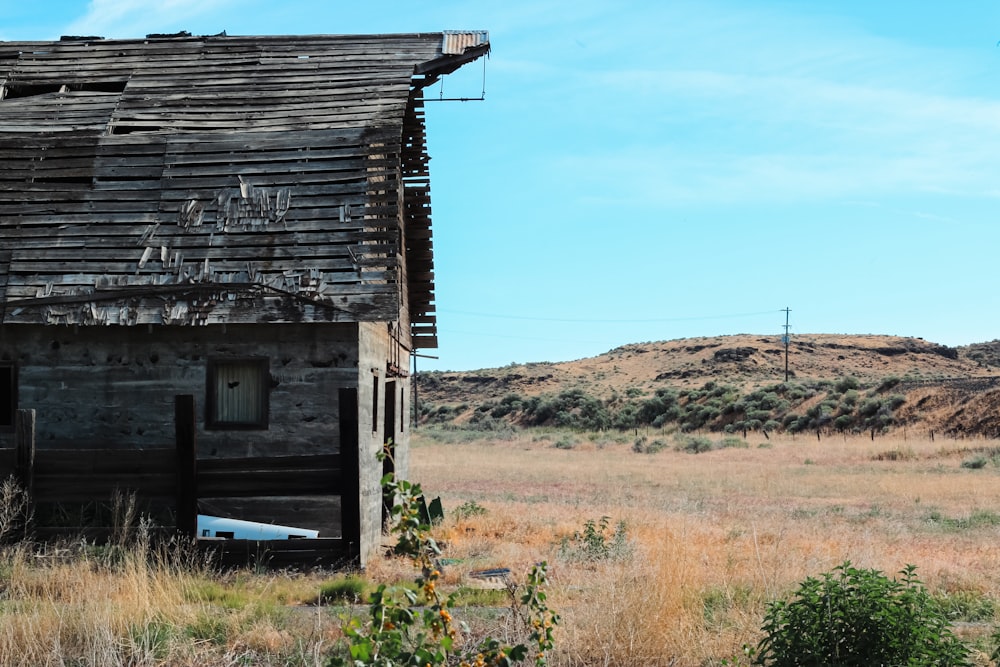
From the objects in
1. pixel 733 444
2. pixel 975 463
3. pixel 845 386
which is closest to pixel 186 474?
pixel 975 463

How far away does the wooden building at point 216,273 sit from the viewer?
42.3ft

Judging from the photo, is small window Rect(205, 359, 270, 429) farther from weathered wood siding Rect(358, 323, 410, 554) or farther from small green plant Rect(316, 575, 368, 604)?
small green plant Rect(316, 575, 368, 604)

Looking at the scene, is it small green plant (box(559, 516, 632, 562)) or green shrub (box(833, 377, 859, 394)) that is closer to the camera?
small green plant (box(559, 516, 632, 562))

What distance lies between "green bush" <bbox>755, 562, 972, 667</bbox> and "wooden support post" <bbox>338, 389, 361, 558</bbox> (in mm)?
5620

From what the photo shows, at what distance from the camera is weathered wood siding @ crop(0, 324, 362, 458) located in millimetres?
12977

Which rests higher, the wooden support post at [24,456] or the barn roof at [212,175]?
the barn roof at [212,175]

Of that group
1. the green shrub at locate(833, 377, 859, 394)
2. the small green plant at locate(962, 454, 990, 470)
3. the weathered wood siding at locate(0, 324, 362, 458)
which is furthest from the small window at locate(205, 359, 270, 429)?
the green shrub at locate(833, 377, 859, 394)

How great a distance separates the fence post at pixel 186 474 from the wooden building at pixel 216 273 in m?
0.64

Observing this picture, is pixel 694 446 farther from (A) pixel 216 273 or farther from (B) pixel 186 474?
(B) pixel 186 474

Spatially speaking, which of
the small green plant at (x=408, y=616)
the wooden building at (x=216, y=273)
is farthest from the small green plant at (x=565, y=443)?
the small green plant at (x=408, y=616)

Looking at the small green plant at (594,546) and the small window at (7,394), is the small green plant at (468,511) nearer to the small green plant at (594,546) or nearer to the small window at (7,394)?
the small green plant at (594,546)

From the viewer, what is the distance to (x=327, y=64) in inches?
651

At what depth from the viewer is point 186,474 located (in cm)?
1094

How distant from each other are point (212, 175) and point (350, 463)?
18.2ft
